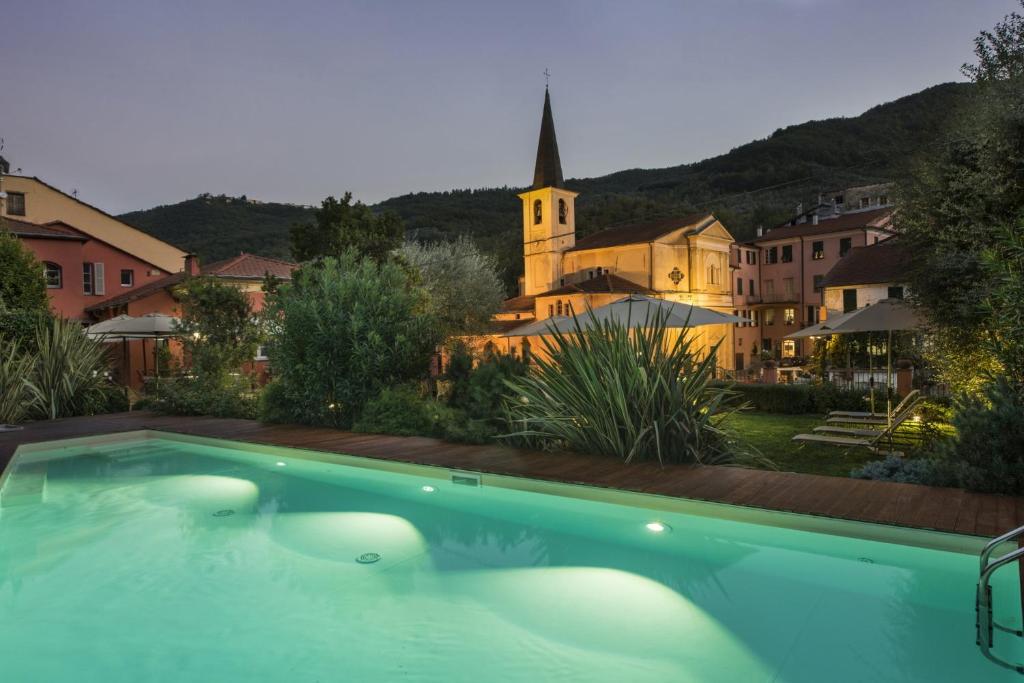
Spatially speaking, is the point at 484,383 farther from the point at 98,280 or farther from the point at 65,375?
the point at 98,280

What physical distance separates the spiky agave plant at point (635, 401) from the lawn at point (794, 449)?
2.47 ft

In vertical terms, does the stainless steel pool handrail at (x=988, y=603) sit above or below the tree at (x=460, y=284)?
below

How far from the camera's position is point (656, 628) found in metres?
3.32

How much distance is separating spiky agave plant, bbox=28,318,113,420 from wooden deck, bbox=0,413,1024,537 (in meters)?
2.72

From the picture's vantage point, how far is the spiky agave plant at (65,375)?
403 inches

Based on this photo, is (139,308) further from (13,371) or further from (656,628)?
(656,628)

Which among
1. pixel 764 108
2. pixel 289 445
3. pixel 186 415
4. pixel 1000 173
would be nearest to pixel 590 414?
pixel 289 445

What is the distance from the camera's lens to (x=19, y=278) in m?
13.2

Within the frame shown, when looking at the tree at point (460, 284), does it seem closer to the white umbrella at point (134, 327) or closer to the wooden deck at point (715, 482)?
the white umbrella at point (134, 327)

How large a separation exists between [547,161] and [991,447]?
33326 millimetres

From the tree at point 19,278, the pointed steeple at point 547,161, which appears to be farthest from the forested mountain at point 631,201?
the tree at point 19,278

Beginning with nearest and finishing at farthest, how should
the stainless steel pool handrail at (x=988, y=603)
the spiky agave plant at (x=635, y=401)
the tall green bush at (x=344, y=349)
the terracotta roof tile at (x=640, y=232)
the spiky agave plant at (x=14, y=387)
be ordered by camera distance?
the stainless steel pool handrail at (x=988, y=603) < the spiky agave plant at (x=635, y=401) < the tall green bush at (x=344, y=349) < the spiky agave plant at (x=14, y=387) < the terracotta roof tile at (x=640, y=232)

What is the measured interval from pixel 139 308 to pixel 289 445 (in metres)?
19.5

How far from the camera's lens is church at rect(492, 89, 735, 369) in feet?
105
